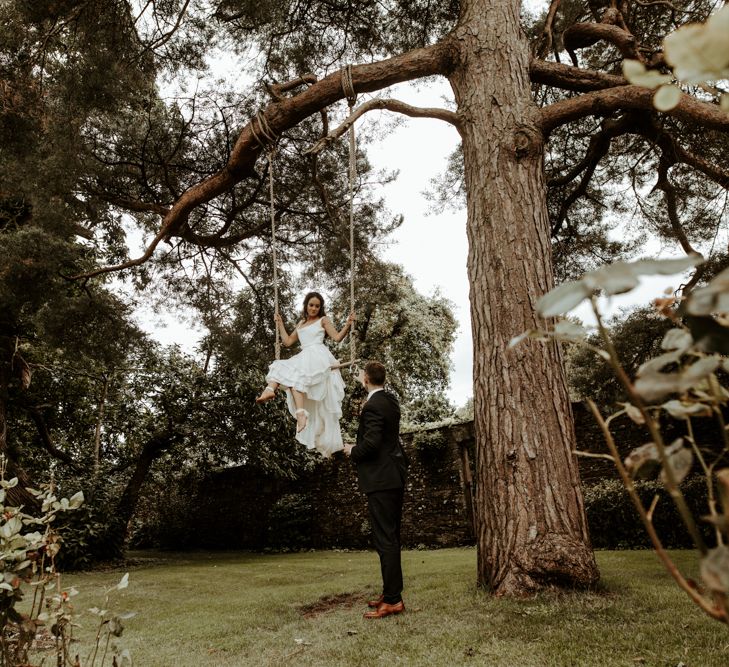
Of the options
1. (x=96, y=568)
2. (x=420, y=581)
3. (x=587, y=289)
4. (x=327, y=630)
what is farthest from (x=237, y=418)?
(x=587, y=289)

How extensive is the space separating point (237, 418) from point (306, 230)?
4.65 metres

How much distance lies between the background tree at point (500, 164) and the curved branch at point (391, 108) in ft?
0.06

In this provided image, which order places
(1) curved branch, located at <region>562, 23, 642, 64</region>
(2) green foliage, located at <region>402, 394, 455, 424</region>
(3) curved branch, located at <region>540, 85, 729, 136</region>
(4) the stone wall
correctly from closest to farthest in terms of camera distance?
(3) curved branch, located at <region>540, 85, 729, 136</region>
(1) curved branch, located at <region>562, 23, 642, 64</region>
(4) the stone wall
(2) green foliage, located at <region>402, 394, 455, 424</region>

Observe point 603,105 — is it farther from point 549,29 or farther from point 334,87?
point 334,87

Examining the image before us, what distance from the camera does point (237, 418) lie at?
36.3 feet

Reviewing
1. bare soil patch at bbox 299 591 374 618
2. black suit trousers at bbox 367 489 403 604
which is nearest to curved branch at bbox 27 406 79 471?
bare soil patch at bbox 299 591 374 618

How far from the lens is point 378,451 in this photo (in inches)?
154

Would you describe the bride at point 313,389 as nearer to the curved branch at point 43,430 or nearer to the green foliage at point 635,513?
the green foliage at point 635,513

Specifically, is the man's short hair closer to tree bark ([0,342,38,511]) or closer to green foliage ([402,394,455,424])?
tree bark ([0,342,38,511])

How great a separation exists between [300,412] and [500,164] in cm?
238

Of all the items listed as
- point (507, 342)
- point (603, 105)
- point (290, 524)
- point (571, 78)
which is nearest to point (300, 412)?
point (507, 342)

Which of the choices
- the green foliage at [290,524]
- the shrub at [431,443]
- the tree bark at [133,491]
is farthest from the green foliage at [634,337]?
the tree bark at [133,491]

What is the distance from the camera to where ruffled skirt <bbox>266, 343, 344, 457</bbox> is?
15.3ft

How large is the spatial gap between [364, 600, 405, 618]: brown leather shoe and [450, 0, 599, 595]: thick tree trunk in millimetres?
544
